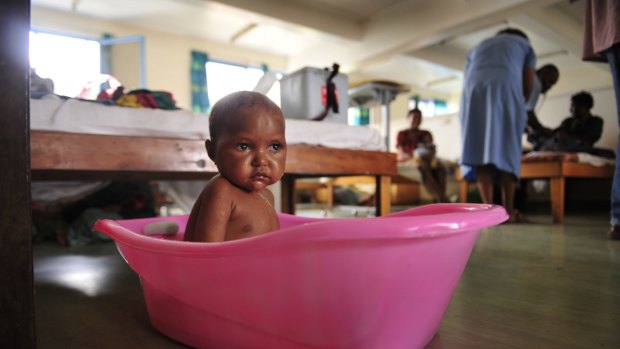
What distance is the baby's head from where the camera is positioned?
500 millimetres

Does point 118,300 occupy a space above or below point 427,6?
below

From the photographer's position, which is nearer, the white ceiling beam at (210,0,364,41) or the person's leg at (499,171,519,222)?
the person's leg at (499,171,519,222)

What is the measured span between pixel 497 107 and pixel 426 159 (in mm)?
1342

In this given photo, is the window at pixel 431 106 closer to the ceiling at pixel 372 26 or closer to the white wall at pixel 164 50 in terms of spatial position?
the ceiling at pixel 372 26

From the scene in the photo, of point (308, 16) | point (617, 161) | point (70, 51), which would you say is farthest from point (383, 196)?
point (70, 51)

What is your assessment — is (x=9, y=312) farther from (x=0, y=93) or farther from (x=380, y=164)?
(x=380, y=164)

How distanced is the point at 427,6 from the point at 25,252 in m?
4.20

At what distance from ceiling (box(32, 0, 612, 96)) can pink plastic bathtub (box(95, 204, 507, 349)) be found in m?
3.48

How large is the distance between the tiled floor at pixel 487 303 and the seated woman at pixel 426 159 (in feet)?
6.83

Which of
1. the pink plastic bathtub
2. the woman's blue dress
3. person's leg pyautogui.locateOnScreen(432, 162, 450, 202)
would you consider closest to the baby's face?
the pink plastic bathtub

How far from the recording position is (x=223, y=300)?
42cm

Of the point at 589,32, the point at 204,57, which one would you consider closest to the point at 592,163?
the point at 589,32

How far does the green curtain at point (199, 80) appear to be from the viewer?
16.5 feet

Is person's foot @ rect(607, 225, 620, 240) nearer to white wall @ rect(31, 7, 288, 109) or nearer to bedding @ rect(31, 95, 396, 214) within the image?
bedding @ rect(31, 95, 396, 214)
